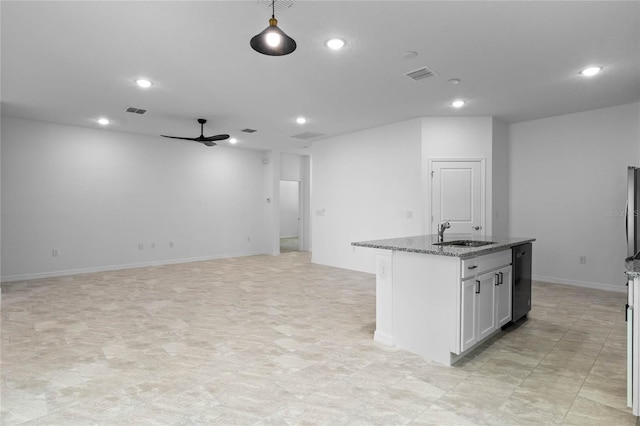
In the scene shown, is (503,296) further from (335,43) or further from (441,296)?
(335,43)

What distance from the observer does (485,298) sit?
319 centimetres

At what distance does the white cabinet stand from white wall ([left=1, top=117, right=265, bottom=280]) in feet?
23.2

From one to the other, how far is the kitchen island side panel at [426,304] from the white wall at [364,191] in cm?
307

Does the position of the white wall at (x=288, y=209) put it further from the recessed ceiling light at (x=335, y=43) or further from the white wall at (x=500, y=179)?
the recessed ceiling light at (x=335, y=43)

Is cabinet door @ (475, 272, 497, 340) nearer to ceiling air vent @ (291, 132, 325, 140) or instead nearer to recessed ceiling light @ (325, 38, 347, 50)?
recessed ceiling light @ (325, 38, 347, 50)

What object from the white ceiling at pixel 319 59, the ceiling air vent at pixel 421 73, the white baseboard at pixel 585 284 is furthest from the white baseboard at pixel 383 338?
the white baseboard at pixel 585 284

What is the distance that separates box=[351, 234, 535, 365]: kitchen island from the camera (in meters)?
2.86

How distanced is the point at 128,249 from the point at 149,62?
16.5 feet

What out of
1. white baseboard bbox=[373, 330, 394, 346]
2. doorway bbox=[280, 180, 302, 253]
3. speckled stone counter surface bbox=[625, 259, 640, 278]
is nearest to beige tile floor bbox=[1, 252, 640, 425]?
white baseboard bbox=[373, 330, 394, 346]

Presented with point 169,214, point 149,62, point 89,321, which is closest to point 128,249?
point 169,214

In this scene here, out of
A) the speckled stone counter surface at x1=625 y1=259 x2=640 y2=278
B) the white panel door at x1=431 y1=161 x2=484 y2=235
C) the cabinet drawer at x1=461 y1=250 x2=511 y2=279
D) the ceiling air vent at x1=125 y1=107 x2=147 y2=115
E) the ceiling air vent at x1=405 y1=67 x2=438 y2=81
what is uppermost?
the ceiling air vent at x1=125 y1=107 x2=147 y2=115

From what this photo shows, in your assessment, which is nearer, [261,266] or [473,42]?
[473,42]

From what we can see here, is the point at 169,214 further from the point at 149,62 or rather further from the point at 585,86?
the point at 585,86

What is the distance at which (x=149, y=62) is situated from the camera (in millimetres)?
3814
